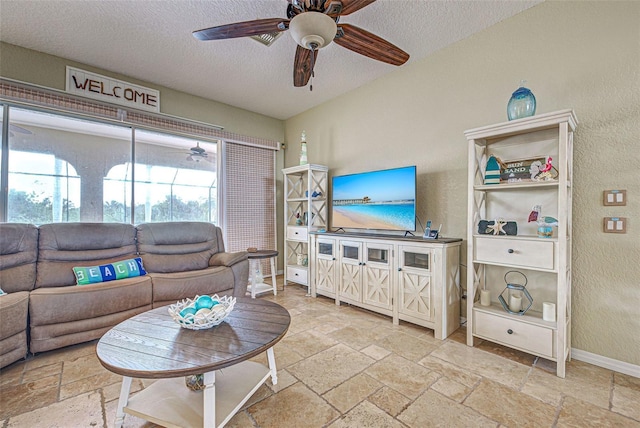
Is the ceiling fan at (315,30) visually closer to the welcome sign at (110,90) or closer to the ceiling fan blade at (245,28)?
the ceiling fan blade at (245,28)

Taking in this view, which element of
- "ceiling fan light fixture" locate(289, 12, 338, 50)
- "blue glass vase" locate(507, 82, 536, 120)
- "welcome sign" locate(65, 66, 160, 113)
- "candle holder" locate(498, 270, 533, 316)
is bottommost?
"candle holder" locate(498, 270, 533, 316)

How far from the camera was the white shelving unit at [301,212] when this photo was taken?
393 centimetres

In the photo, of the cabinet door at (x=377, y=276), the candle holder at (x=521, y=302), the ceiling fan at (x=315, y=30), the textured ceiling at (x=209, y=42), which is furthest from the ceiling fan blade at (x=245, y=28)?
the candle holder at (x=521, y=302)

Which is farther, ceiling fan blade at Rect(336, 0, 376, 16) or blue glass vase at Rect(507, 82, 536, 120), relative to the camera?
blue glass vase at Rect(507, 82, 536, 120)

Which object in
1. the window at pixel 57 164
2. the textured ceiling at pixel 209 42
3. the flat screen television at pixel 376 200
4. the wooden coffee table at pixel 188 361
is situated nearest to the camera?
the wooden coffee table at pixel 188 361

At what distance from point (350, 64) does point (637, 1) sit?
2.18 metres

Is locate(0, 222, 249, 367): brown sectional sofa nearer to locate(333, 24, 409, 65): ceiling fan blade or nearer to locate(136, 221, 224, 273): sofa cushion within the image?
locate(136, 221, 224, 273): sofa cushion

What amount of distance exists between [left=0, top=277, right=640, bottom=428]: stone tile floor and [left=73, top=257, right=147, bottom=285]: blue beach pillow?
559 millimetres

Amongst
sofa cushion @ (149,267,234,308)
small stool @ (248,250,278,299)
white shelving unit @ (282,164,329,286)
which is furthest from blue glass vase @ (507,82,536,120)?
sofa cushion @ (149,267,234,308)

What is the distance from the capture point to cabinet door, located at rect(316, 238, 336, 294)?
3.37m

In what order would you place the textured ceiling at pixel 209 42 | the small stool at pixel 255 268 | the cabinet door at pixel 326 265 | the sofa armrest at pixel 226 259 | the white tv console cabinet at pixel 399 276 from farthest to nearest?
1. the small stool at pixel 255 268
2. the cabinet door at pixel 326 265
3. the sofa armrest at pixel 226 259
4. the white tv console cabinet at pixel 399 276
5. the textured ceiling at pixel 209 42

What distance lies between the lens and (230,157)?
4195 mm

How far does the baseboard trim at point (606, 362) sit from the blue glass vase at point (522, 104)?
5.94ft

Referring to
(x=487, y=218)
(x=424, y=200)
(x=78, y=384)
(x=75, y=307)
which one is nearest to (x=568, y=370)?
(x=487, y=218)
